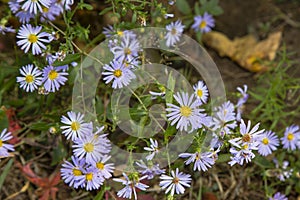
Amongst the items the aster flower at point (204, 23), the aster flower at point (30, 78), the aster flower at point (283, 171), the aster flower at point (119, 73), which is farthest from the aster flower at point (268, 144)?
the aster flower at point (30, 78)

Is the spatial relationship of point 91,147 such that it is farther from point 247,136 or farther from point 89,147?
point 247,136

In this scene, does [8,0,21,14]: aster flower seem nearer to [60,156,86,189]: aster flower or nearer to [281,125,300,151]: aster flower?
[60,156,86,189]: aster flower

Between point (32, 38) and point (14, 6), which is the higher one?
point (14, 6)

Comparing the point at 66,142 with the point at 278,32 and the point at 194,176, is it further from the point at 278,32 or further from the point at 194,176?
the point at 278,32

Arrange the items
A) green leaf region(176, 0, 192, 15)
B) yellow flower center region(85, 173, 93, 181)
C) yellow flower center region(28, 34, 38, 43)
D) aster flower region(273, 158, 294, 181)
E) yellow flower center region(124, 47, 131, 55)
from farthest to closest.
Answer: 1. green leaf region(176, 0, 192, 15)
2. aster flower region(273, 158, 294, 181)
3. yellow flower center region(124, 47, 131, 55)
4. yellow flower center region(28, 34, 38, 43)
5. yellow flower center region(85, 173, 93, 181)

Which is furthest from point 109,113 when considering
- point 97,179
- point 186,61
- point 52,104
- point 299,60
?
point 299,60

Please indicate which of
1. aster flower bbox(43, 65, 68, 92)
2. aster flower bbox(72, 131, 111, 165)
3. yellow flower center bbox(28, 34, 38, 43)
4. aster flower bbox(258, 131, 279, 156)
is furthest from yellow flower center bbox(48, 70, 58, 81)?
aster flower bbox(258, 131, 279, 156)

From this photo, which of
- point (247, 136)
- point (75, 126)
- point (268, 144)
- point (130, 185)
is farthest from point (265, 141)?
point (75, 126)

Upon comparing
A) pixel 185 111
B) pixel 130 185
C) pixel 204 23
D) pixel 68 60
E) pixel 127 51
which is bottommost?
pixel 130 185

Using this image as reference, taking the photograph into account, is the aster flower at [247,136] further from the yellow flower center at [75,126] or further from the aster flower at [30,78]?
the aster flower at [30,78]
